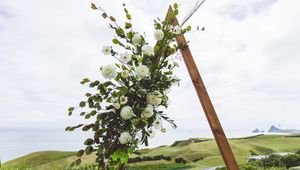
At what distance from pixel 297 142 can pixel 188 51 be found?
12.1 meters

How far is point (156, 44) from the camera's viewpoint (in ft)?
10.5

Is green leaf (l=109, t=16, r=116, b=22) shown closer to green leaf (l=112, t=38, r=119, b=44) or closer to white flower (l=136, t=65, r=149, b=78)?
green leaf (l=112, t=38, r=119, b=44)

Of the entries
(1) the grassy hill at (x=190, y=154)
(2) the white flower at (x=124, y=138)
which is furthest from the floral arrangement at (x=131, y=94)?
(1) the grassy hill at (x=190, y=154)

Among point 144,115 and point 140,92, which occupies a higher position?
point 140,92

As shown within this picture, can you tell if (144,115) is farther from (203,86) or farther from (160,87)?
(203,86)

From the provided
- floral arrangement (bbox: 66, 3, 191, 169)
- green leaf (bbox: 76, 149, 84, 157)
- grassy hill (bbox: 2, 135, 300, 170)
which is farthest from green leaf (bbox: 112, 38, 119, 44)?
grassy hill (bbox: 2, 135, 300, 170)

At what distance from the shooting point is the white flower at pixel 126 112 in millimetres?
2918

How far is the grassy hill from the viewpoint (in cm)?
928

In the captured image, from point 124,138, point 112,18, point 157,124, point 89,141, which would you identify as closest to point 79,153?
point 89,141

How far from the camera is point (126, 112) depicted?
292 cm

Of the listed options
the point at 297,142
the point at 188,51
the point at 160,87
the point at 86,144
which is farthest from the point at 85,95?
the point at 297,142

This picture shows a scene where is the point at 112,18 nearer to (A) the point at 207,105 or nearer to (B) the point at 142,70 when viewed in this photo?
(B) the point at 142,70

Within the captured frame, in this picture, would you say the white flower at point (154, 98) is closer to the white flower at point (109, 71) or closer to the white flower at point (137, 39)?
the white flower at point (109, 71)

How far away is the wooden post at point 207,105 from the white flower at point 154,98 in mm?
406
